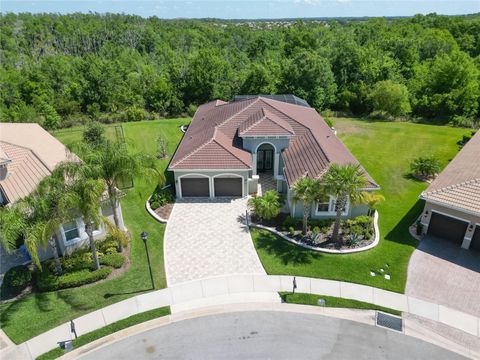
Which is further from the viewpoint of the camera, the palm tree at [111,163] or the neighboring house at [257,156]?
the neighboring house at [257,156]

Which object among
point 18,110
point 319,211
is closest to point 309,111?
point 319,211

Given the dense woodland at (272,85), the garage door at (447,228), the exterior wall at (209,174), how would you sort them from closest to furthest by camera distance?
1. the garage door at (447,228)
2. the exterior wall at (209,174)
3. the dense woodland at (272,85)

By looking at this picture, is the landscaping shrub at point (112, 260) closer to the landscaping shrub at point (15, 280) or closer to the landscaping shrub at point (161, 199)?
the landscaping shrub at point (15, 280)

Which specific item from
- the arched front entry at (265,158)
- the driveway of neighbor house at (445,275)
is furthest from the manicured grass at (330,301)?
the arched front entry at (265,158)

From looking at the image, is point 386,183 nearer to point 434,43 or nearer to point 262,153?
point 262,153

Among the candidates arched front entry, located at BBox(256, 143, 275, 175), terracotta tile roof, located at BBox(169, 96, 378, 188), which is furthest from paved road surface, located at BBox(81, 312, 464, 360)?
arched front entry, located at BBox(256, 143, 275, 175)

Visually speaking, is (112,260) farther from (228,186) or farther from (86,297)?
(228,186)
